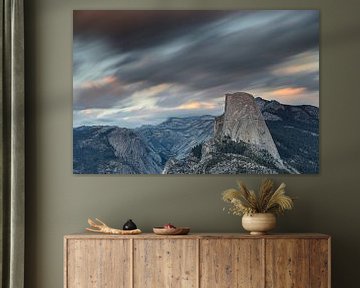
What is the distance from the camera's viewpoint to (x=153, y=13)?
22.6 feet

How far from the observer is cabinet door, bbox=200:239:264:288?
20.7 feet

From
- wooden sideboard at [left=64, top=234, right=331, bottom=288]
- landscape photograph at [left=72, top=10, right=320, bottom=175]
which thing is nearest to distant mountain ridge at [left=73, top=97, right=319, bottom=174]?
landscape photograph at [left=72, top=10, right=320, bottom=175]

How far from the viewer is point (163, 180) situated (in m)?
6.87

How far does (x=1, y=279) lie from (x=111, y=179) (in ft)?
4.00

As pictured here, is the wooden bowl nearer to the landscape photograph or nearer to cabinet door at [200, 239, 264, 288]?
cabinet door at [200, 239, 264, 288]

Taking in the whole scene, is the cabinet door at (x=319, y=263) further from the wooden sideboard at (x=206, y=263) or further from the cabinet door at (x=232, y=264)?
the cabinet door at (x=232, y=264)

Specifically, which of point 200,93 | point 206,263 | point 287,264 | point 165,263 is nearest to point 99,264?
point 165,263

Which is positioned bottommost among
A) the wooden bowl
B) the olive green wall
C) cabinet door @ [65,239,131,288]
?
cabinet door @ [65,239,131,288]

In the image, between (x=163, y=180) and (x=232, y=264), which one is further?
(x=163, y=180)

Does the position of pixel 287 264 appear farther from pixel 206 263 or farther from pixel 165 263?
pixel 165 263

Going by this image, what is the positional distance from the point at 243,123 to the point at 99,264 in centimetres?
170

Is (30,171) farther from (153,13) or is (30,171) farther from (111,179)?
(153,13)

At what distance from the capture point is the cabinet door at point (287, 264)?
632 centimetres

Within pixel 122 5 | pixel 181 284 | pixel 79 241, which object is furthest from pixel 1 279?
pixel 122 5
